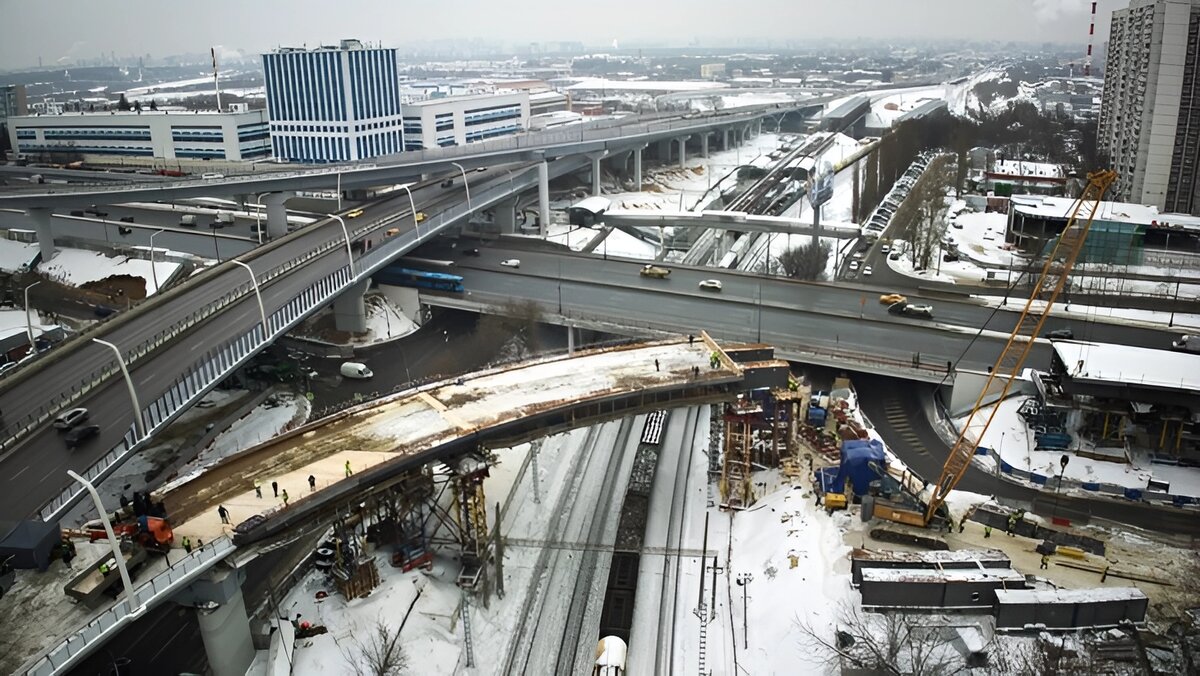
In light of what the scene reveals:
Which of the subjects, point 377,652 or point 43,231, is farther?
point 43,231

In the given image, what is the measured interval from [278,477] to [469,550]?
593cm

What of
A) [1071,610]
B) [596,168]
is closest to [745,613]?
[1071,610]

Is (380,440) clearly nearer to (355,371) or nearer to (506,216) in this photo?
(355,371)

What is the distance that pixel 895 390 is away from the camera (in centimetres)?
3784

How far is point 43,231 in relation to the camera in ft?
180

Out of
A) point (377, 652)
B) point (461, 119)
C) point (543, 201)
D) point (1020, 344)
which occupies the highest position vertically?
point (461, 119)

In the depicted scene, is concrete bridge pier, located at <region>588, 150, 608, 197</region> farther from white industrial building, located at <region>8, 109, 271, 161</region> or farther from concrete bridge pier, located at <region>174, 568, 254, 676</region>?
concrete bridge pier, located at <region>174, 568, 254, 676</region>

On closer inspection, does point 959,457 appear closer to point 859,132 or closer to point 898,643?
point 898,643

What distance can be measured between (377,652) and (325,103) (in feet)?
248

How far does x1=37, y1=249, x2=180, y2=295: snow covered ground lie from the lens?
5169 cm

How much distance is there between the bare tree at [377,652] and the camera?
20.7 metres

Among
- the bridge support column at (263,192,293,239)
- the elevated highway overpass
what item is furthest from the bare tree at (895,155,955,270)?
the bridge support column at (263,192,293,239)

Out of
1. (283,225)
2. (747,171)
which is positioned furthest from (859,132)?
(283,225)

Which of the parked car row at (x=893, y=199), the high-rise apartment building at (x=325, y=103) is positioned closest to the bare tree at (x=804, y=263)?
the parked car row at (x=893, y=199)
